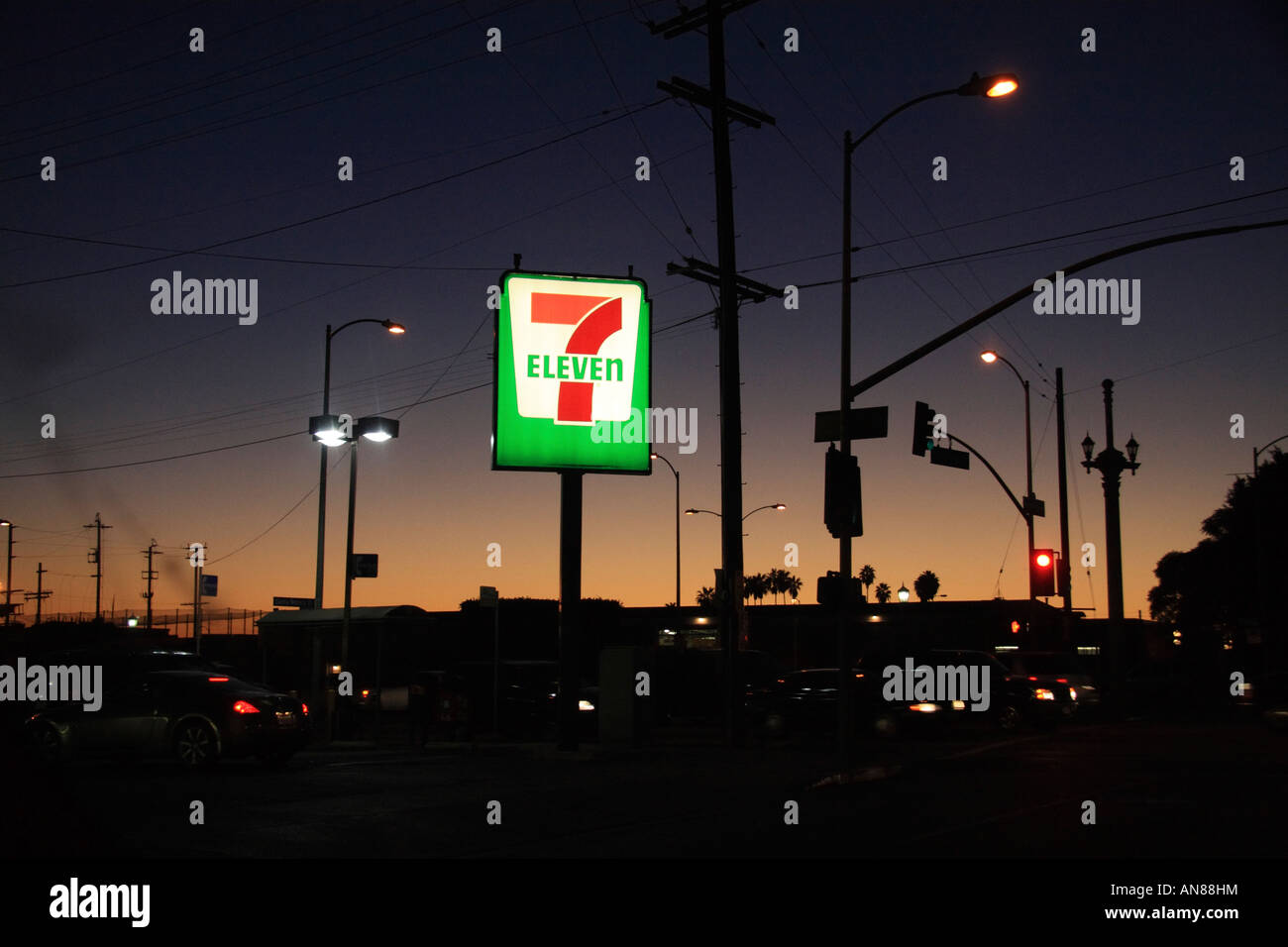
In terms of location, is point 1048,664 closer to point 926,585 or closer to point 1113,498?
point 1113,498

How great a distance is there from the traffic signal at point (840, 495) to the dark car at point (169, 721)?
8521mm

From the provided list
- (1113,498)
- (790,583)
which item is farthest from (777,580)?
(1113,498)

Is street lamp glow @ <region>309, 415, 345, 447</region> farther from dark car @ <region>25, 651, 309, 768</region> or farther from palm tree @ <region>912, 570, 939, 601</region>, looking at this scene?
palm tree @ <region>912, 570, 939, 601</region>

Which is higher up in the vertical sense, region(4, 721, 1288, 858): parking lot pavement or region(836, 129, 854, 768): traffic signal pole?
region(836, 129, 854, 768): traffic signal pole

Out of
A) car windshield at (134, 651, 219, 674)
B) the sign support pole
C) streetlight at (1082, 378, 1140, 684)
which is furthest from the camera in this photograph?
streetlight at (1082, 378, 1140, 684)

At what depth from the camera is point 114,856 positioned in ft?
23.4

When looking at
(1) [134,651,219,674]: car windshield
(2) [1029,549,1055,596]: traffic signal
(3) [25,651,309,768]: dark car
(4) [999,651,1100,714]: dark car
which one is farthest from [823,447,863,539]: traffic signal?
(2) [1029,549,1055,596]: traffic signal

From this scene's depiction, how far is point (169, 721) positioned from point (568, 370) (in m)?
8.63

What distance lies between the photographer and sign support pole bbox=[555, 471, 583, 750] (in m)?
19.4

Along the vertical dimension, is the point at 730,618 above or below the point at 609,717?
above

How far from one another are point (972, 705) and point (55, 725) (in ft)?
59.3

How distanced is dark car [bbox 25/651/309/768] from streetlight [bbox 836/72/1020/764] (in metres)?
7.99
